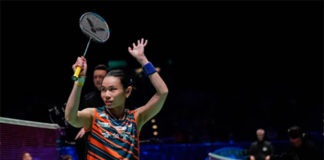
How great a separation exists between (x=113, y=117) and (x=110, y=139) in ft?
0.74

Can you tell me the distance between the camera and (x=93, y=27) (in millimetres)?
3150

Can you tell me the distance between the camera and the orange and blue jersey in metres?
2.47

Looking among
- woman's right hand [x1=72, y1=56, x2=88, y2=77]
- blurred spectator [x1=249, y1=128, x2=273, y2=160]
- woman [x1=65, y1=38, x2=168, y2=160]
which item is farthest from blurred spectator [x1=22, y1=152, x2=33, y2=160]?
blurred spectator [x1=249, y1=128, x2=273, y2=160]

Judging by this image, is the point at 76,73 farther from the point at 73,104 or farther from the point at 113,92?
the point at 113,92

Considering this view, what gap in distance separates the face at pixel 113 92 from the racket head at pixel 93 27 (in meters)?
0.65

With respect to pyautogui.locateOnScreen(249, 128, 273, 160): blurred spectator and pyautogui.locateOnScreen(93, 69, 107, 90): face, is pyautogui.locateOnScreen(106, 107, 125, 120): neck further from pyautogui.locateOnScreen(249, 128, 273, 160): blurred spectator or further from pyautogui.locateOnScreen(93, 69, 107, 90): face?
pyautogui.locateOnScreen(249, 128, 273, 160): blurred spectator

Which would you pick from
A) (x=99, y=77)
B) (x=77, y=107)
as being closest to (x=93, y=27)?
(x=77, y=107)

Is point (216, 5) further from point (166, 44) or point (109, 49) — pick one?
point (109, 49)

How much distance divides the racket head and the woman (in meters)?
0.58

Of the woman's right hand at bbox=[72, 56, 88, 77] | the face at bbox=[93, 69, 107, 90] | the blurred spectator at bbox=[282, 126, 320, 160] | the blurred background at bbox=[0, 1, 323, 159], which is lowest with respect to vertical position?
the blurred spectator at bbox=[282, 126, 320, 160]

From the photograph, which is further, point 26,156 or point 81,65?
point 26,156

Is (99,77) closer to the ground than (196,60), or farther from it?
closer to the ground

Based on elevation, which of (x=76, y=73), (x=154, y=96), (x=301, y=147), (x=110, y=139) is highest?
(x=76, y=73)

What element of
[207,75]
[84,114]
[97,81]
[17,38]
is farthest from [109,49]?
[84,114]
